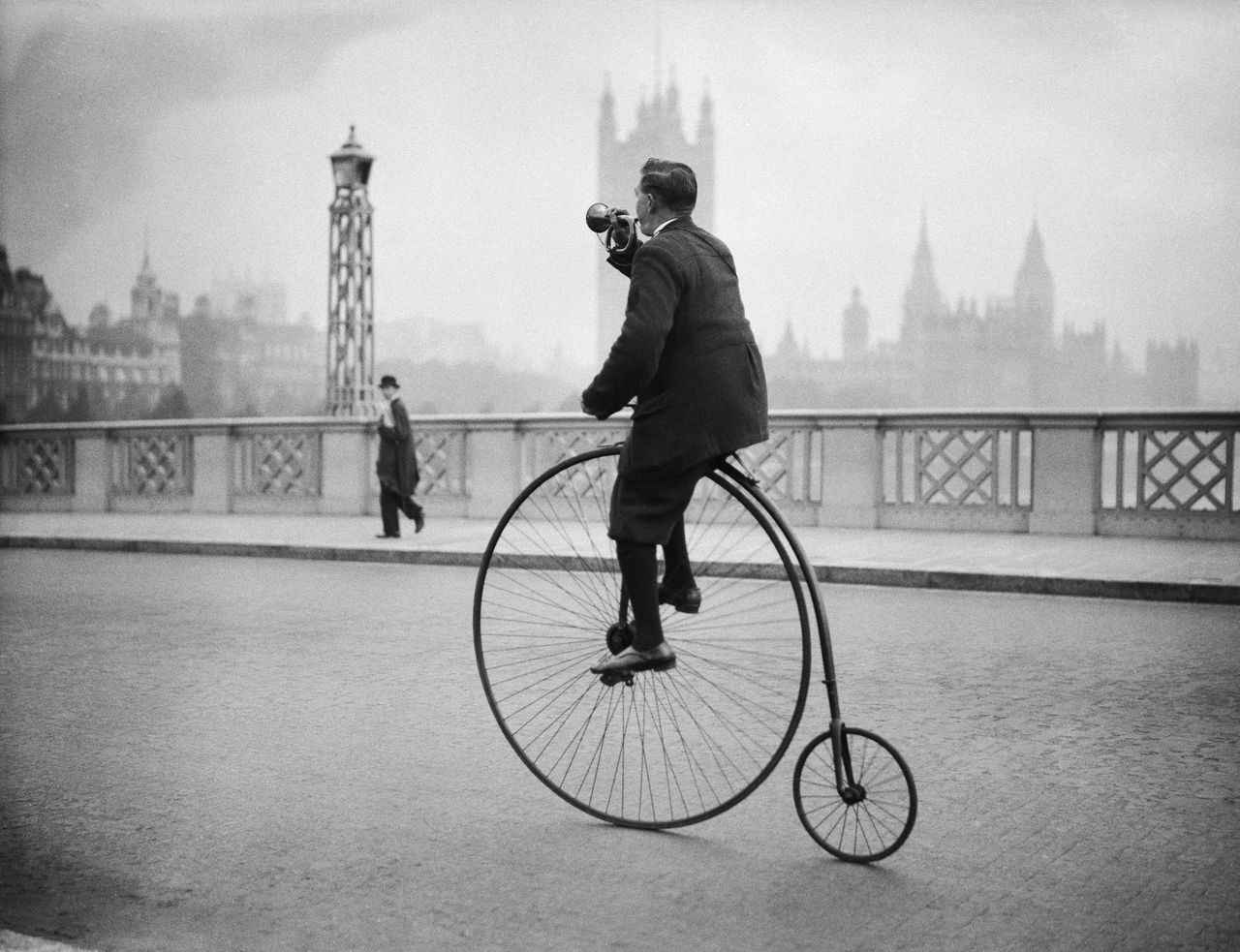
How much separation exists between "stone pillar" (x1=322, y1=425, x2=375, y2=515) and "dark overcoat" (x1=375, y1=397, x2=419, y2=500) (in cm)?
476

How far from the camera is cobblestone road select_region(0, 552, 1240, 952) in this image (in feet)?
13.6

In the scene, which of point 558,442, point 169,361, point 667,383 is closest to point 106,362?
point 169,361

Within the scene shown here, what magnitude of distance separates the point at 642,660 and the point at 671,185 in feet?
5.33

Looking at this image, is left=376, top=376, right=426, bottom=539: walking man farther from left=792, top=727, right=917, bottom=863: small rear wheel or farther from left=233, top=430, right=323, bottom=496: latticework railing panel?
left=792, top=727, right=917, bottom=863: small rear wheel

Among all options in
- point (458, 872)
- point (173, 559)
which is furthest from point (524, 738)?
point (173, 559)

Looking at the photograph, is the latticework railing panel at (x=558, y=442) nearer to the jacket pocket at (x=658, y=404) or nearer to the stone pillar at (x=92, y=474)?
the stone pillar at (x=92, y=474)

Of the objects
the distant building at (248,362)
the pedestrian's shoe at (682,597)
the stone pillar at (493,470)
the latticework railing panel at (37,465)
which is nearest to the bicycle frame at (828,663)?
the pedestrian's shoe at (682,597)

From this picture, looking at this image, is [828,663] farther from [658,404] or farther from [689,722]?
[689,722]

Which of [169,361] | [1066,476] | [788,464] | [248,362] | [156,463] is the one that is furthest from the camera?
[248,362]

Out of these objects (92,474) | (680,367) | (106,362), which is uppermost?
(106,362)

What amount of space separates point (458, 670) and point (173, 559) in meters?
8.40

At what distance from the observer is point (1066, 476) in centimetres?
1727

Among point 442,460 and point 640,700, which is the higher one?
point 442,460

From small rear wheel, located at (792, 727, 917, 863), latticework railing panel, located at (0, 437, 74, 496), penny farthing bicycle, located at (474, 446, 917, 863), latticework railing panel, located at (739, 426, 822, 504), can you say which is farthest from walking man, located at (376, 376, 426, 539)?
small rear wheel, located at (792, 727, 917, 863)
